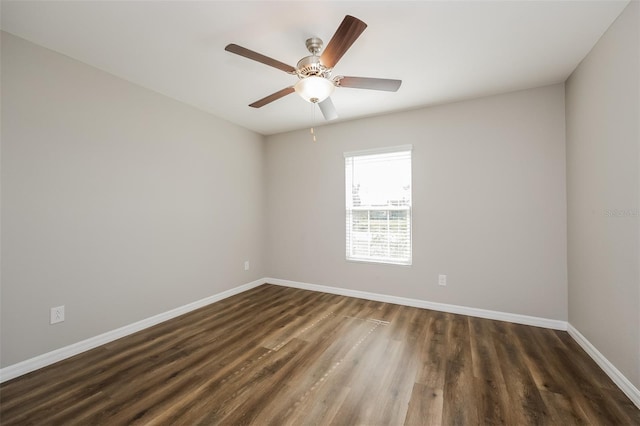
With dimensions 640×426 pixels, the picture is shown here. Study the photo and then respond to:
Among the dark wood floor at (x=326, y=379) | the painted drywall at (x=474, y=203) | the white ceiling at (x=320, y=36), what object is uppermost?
the white ceiling at (x=320, y=36)

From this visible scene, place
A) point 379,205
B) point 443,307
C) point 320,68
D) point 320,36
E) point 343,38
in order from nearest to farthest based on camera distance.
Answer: point 343,38 < point 320,68 < point 320,36 < point 443,307 < point 379,205

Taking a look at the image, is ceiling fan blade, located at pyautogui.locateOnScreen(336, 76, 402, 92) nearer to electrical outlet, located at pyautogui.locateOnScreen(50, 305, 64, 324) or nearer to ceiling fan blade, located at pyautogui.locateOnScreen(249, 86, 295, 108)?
ceiling fan blade, located at pyautogui.locateOnScreen(249, 86, 295, 108)

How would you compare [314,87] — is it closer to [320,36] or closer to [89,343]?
[320,36]

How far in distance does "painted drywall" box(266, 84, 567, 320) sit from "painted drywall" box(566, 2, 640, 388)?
0.21 m

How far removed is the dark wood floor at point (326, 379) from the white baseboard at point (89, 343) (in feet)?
0.22

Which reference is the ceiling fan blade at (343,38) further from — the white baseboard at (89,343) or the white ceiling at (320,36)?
the white baseboard at (89,343)

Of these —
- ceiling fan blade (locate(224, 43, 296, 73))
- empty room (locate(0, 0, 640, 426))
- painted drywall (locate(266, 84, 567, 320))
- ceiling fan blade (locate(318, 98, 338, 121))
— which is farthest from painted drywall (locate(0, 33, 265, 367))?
ceiling fan blade (locate(318, 98, 338, 121))

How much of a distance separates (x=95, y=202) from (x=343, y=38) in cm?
260

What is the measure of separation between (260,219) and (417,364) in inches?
127

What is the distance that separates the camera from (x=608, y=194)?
2.00 meters

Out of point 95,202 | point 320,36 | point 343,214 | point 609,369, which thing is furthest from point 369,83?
point 609,369

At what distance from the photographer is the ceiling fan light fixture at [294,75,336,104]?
1938 mm

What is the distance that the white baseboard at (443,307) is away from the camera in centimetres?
283

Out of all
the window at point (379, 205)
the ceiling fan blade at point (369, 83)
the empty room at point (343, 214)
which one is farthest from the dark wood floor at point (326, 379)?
the ceiling fan blade at point (369, 83)
